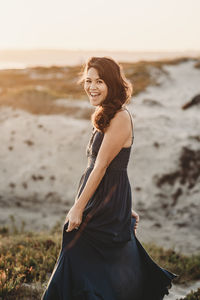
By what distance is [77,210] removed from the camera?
3096 millimetres

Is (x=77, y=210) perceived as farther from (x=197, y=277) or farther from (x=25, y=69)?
(x=25, y=69)

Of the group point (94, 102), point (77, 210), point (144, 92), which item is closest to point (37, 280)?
point (77, 210)

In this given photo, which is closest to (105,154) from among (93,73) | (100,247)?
(93,73)

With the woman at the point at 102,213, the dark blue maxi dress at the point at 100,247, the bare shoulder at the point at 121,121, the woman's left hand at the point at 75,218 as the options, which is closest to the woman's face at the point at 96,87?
the woman at the point at 102,213

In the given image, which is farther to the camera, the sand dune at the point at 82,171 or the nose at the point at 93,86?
the sand dune at the point at 82,171

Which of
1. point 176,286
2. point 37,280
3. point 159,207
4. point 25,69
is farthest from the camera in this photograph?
point 25,69

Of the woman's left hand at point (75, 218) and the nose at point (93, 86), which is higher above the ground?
the nose at point (93, 86)

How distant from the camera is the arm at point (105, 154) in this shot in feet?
9.98

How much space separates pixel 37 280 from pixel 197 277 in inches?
120

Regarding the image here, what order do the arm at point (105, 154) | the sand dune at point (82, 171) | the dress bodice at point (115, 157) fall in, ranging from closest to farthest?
1. the arm at point (105, 154)
2. the dress bodice at point (115, 157)
3. the sand dune at point (82, 171)

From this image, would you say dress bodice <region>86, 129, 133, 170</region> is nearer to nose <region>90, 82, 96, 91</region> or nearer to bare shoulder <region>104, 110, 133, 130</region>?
bare shoulder <region>104, 110, 133, 130</region>

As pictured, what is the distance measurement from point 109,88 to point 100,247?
1548mm

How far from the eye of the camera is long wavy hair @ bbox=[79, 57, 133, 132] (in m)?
3.08

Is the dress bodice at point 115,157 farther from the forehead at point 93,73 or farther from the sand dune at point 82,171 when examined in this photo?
the sand dune at point 82,171
